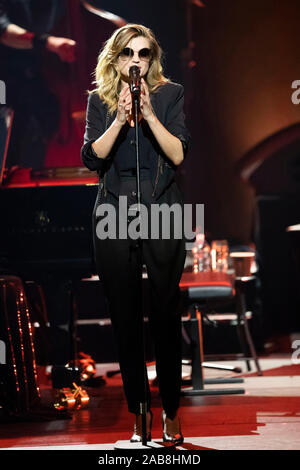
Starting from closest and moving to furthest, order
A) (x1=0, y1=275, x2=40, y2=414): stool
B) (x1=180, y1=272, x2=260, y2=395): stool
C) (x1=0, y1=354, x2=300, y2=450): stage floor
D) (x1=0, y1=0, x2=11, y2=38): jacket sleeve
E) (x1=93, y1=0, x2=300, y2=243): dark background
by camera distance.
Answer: (x1=0, y1=354, x2=300, y2=450): stage floor, (x1=0, y1=275, x2=40, y2=414): stool, (x1=180, y1=272, x2=260, y2=395): stool, (x1=0, y1=0, x2=11, y2=38): jacket sleeve, (x1=93, y1=0, x2=300, y2=243): dark background

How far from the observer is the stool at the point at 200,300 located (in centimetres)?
410

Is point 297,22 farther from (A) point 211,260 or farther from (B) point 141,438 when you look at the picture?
(B) point 141,438

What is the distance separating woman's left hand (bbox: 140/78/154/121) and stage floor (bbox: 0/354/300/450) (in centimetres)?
119

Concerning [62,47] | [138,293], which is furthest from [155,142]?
[62,47]

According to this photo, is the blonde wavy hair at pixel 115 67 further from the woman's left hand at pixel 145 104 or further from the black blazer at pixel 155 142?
the woman's left hand at pixel 145 104

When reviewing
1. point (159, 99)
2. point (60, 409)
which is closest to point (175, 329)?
point (159, 99)

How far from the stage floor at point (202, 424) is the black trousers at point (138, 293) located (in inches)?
10.8

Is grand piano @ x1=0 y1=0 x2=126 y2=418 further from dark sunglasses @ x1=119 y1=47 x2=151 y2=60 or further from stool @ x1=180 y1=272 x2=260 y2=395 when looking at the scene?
dark sunglasses @ x1=119 y1=47 x2=151 y2=60

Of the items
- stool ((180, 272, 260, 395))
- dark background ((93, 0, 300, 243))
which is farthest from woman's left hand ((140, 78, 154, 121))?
dark background ((93, 0, 300, 243))

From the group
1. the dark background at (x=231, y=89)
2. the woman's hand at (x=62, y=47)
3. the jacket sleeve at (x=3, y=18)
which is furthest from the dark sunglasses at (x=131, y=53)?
the dark background at (x=231, y=89)

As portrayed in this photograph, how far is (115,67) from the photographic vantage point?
2.62 meters

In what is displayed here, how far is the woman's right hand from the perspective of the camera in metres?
2.42

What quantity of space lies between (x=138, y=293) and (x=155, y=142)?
0.54m

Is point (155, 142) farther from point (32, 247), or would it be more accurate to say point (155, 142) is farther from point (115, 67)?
point (32, 247)
